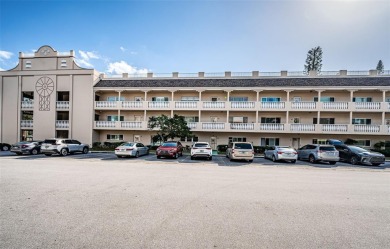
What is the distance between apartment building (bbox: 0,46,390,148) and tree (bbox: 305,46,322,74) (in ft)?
78.8

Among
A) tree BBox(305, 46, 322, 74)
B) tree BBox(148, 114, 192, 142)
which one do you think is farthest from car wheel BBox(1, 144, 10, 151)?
tree BBox(305, 46, 322, 74)

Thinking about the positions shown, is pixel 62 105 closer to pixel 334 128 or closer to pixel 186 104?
pixel 186 104

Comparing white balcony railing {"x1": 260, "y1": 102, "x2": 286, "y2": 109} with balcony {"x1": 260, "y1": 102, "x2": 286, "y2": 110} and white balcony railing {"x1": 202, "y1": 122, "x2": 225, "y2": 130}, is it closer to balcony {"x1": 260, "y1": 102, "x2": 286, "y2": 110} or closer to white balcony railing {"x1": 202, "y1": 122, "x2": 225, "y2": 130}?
balcony {"x1": 260, "y1": 102, "x2": 286, "y2": 110}

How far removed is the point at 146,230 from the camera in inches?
154

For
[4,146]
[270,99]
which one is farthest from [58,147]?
[270,99]

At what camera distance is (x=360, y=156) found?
1580cm

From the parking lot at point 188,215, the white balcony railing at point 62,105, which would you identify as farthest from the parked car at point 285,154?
the white balcony railing at point 62,105

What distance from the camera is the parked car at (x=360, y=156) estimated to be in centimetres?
1536

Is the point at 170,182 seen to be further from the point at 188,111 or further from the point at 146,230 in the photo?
the point at 188,111

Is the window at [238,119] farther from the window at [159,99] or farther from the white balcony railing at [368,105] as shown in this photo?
the white balcony railing at [368,105]

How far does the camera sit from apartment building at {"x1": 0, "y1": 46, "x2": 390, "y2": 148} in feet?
81.0

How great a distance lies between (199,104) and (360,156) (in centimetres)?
1779

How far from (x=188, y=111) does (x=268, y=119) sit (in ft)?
37.8

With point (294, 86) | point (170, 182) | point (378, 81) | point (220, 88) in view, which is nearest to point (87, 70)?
point (220, 88)
